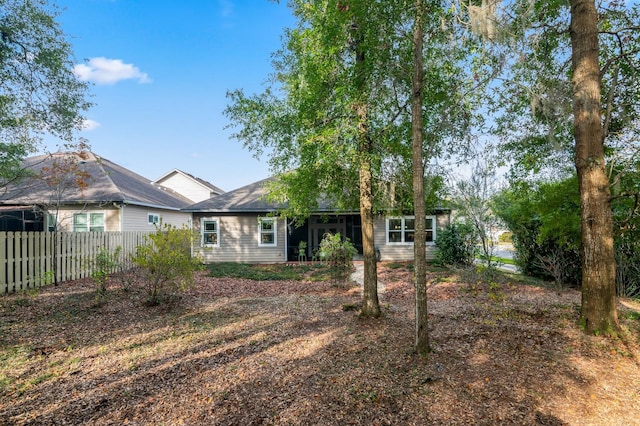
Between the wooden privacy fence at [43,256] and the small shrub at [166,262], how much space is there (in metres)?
1.17

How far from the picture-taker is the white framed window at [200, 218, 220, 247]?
15.3 meters

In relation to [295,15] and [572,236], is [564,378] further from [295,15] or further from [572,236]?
[295,15]

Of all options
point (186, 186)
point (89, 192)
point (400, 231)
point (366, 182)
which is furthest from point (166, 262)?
point (186, 186)

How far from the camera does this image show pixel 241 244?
50.8 ft

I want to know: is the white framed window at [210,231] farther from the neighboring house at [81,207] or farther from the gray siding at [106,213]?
the gray siding at [106,213]

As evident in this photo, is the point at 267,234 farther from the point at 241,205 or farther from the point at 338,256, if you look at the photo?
the point at 338,256

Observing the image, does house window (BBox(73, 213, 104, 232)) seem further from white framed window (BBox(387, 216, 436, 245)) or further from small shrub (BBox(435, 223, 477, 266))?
small shrub (BBox(435, 223, 477, 266))

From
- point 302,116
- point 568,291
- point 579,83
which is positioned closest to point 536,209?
point 568,291

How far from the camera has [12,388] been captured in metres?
3.58

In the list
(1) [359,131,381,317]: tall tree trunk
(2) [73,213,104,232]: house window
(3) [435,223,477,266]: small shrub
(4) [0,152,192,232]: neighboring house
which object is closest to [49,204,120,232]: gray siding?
(4) [0,152,192,232]: neighboring house

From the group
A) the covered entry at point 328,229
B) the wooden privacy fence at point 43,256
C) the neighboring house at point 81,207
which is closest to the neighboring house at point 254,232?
the neighboring house at point 81,207

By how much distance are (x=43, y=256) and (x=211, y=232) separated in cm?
698

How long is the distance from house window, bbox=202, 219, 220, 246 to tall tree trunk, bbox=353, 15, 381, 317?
11.1 metres

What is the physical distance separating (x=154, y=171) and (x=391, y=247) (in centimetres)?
2337
